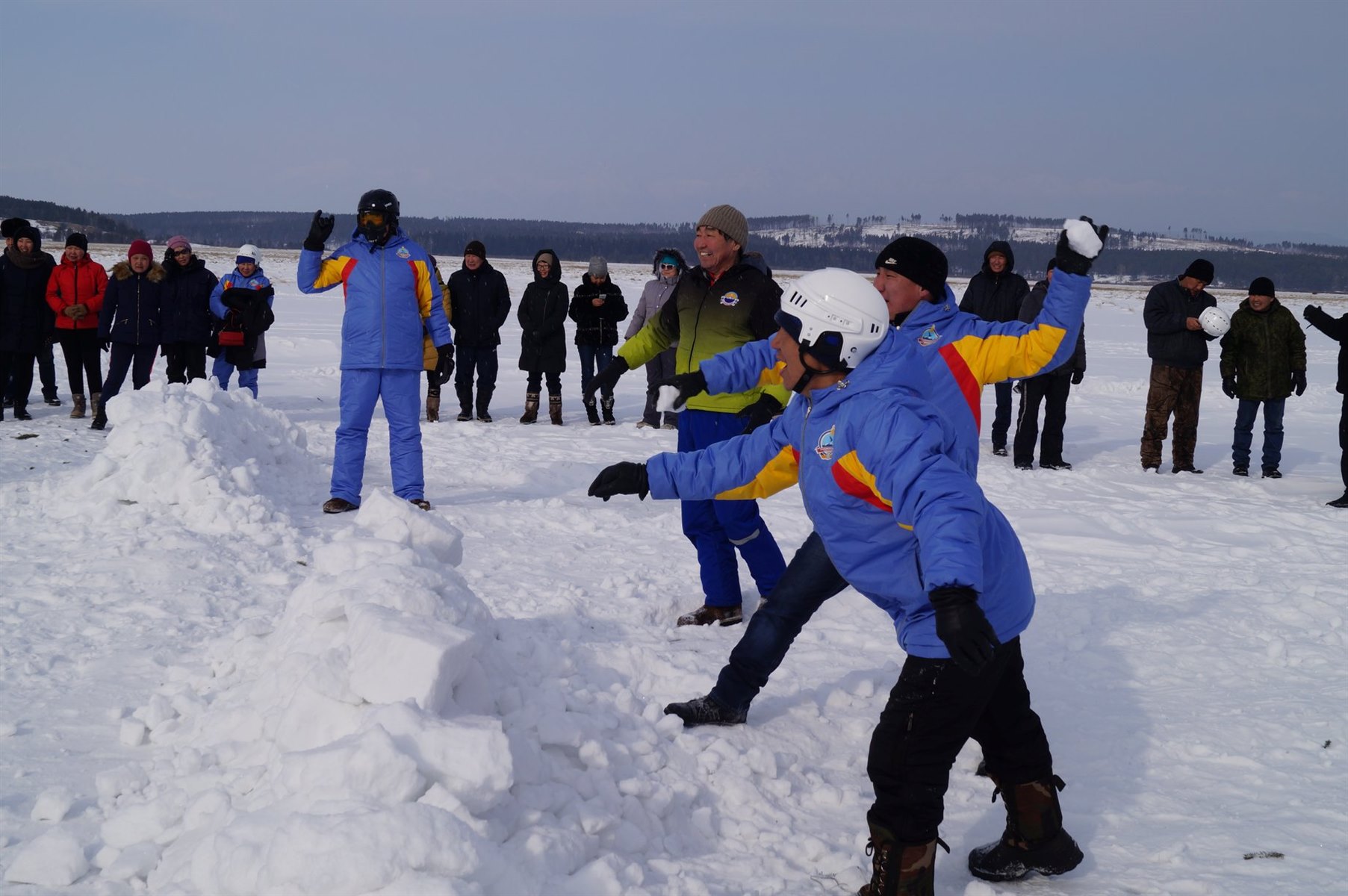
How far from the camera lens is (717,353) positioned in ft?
17.5

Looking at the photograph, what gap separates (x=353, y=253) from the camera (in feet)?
23.8

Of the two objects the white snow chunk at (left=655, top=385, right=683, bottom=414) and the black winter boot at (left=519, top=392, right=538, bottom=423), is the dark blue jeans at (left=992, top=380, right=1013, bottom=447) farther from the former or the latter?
the white snow chunk at (left=655, top=385, right=683, bottom=414)

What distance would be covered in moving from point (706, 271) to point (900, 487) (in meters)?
→ 2.84

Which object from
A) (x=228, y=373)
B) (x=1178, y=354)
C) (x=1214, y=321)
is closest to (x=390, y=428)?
(x=228, y=373)

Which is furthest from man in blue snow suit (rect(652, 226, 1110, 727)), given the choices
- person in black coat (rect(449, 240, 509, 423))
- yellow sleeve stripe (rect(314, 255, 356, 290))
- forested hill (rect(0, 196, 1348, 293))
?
forested hill (rect(0, 196, 1348, 293))

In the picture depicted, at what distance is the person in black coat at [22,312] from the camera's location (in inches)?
404

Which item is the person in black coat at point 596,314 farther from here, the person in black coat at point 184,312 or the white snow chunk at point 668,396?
the white snow chunk at point 668,396

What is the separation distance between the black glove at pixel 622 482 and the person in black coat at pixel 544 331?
28.3 ft

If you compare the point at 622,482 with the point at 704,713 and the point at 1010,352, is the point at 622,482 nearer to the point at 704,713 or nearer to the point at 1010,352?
the point at 704,713

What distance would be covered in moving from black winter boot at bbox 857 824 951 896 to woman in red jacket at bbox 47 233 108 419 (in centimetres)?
993

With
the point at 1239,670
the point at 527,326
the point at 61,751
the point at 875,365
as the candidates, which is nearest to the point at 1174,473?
the point at 1239,670

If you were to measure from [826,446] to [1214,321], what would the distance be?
8.49 m

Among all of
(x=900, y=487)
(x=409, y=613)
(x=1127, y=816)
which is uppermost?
(x=900, y=487)

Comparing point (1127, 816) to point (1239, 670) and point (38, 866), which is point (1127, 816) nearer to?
point (1239, 670)
